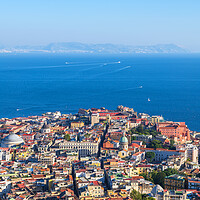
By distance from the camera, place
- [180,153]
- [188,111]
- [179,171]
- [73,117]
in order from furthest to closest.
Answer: [188,111]
[73,117]
[180,153]
[179,171]

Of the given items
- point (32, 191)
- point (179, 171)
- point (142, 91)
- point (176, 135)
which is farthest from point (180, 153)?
Result: point (142, 91)

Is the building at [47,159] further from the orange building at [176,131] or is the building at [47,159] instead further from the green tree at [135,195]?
the orange building at [176,131]

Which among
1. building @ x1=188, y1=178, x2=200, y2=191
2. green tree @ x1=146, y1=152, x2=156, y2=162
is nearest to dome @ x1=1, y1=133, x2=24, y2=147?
green tree @ x1=146, y1=152, x2=156, y2=162

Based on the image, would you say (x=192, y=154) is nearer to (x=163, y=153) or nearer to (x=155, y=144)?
(x=163, y=153)

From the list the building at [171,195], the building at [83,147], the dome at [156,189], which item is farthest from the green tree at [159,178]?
the building at [83,147]

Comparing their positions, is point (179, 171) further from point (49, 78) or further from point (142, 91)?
point (49, 78)

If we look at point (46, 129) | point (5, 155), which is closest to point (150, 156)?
point (5, 155)
